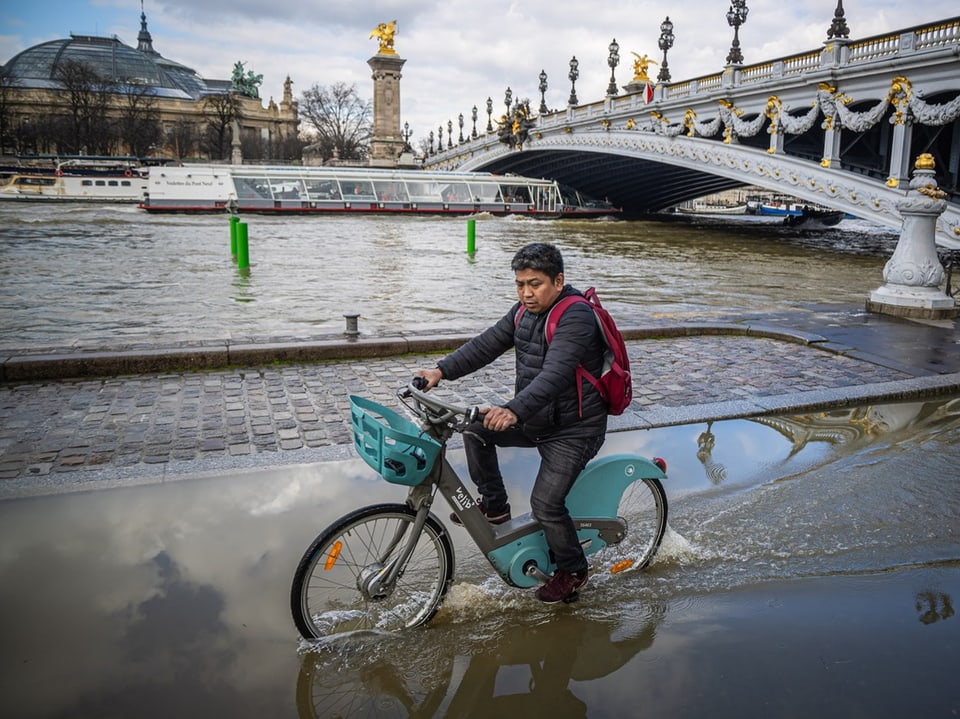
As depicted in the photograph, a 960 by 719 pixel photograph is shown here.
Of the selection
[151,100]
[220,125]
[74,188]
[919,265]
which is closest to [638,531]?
[919,265]

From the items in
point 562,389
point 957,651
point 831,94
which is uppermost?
point 831,94

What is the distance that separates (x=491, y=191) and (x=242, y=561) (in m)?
46.9

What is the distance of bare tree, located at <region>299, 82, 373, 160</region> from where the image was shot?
300ft

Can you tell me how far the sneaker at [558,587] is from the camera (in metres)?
3.64

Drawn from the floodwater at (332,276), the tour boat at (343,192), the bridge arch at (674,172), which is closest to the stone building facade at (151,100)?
the bridge arch at (674,172)

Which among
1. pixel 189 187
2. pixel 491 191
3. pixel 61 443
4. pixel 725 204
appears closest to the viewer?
pixel 61 443

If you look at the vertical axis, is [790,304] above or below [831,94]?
below

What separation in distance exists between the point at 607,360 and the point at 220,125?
93324 mm

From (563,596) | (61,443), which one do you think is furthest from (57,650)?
(61,443)

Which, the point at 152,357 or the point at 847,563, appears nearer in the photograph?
the point at 847,563

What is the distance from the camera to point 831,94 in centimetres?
2812

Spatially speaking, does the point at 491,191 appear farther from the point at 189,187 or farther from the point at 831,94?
the point at 831,94

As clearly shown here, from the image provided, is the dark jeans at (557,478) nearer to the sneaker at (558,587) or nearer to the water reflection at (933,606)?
the sneaker at (558,587)

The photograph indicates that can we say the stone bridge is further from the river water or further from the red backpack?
the red backpack
